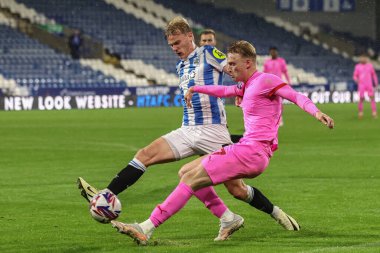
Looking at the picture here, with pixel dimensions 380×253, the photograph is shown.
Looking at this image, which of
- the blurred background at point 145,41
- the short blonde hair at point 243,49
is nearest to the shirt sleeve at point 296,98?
the short blonde hair at point 243,49

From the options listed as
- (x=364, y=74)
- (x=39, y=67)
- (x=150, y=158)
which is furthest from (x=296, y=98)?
(x=39, y=67)

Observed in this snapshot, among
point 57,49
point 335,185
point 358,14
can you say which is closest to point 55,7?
point 57,49

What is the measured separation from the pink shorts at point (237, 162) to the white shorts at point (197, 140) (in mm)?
1037

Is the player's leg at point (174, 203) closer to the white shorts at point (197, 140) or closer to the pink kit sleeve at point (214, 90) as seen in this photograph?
the pink kit sleeve at point (214, 90)

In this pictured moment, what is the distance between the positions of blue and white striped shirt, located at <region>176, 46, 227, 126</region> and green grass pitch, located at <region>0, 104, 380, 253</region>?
1157 millimetres

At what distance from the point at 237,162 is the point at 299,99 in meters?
0.80

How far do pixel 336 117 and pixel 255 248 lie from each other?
25.5 meters

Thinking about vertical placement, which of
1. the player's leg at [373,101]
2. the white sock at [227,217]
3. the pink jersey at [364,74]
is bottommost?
the player's leg at [373,101]

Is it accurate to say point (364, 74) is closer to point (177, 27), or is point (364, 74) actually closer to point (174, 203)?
point (177, 27)

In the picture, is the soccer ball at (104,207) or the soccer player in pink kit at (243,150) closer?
the soccer player in pink kit at (243,150)

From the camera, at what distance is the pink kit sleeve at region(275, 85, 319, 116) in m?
8.53

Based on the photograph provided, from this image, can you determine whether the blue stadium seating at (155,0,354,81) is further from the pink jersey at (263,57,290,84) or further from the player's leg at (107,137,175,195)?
the player's leg at (107,137,175,195)

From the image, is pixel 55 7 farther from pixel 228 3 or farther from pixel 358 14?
pixel 358 14

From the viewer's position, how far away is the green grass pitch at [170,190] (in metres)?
9.37
